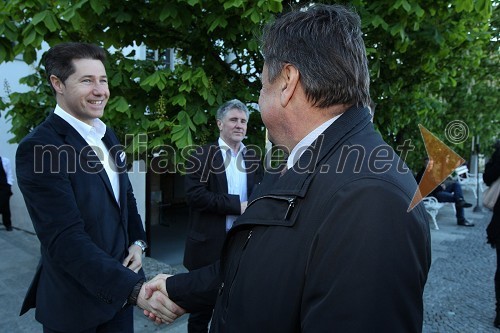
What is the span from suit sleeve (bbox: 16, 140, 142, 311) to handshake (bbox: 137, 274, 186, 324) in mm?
84

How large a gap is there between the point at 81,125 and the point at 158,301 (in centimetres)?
103

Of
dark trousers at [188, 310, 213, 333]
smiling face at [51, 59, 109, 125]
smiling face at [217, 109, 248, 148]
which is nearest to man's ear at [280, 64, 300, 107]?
smiling face at [51, 59, 109, 125]

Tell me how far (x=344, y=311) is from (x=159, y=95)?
3.21m

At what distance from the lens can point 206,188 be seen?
326 centimetres

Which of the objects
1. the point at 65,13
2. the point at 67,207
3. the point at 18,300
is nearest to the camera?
the point at 67,207

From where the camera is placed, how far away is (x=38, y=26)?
3.07 meters

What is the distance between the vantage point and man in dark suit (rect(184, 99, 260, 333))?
3133 mm

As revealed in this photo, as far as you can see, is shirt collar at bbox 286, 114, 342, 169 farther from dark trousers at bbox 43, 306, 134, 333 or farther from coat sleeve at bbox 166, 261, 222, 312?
dark trousers at bbox 43, 306, 134, 333

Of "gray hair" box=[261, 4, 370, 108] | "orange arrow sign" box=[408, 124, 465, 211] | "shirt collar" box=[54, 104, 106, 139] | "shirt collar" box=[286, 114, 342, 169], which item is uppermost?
"gray hair" box=[261, 4, 370, 108]

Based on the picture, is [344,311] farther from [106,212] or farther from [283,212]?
[106,212]

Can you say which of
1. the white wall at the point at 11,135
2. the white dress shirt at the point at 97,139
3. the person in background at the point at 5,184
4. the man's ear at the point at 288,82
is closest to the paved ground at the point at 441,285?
the white wall at the point at 11,135

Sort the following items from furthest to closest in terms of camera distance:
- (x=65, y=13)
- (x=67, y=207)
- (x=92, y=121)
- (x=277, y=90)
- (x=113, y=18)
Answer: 1. (x=113, y=18)
2. (x=65, y=13)
3. (x=92, y=121)
4. (x=67, y=207)
5. (x=277, y=90)

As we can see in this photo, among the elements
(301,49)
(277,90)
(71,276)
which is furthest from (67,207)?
(301,49)

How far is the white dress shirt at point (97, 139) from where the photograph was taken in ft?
6.82
